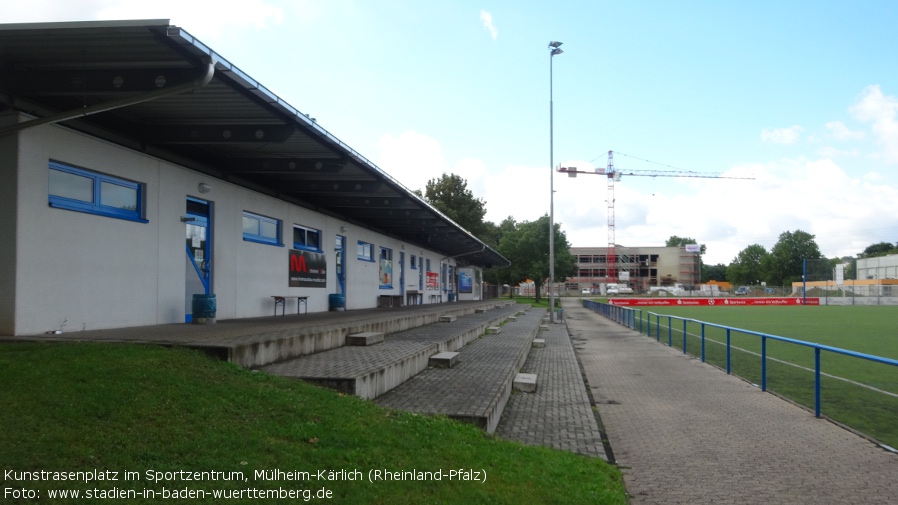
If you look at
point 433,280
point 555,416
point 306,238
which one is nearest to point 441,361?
point 555,416

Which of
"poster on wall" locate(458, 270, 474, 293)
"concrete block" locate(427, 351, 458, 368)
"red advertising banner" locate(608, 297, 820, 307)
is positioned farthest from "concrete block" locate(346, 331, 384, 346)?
"red advertising banner" locate(608, 297, 820, 307)

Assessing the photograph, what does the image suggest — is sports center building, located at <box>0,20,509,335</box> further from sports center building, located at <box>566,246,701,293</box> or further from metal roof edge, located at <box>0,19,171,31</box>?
sports center building, located at <box>566,246,701,293</box>

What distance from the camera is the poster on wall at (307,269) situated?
52.5ft

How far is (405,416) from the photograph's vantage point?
20.0 feet

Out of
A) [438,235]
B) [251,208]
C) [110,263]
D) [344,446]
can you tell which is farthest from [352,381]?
[438,235]

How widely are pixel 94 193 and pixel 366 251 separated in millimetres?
13708

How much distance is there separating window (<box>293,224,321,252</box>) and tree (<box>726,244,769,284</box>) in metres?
133

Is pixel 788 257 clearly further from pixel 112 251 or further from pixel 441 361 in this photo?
pixel 112 251

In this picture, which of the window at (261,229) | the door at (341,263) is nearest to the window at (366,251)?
the door at (341,263)

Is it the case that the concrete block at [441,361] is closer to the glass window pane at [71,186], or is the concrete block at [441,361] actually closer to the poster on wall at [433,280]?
the glass window pane at [71,186]

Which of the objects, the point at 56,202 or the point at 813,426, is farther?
the point at 56,202

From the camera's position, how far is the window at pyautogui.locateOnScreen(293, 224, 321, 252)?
54.4ft

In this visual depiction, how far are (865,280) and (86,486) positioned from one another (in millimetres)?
81002

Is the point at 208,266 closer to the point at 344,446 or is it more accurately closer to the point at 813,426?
the point at 344,446
